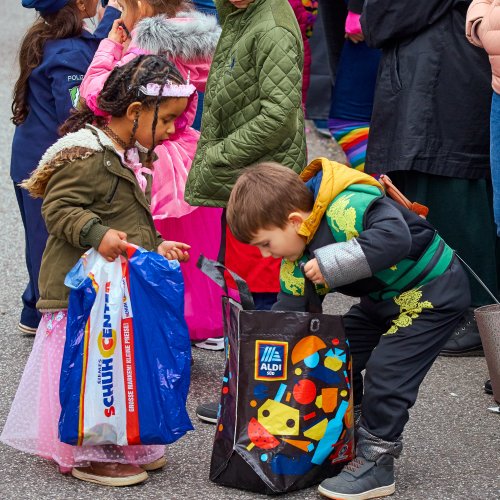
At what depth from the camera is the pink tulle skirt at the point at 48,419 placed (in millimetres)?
3570

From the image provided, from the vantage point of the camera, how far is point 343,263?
10.5 feet

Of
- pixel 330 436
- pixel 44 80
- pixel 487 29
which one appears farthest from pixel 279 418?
pixel 44 80

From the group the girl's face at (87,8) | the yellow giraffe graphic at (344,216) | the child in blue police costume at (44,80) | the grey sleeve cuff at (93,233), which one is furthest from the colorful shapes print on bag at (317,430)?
the girl's face at (87,8)

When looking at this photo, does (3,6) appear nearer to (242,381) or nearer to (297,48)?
(297,48)

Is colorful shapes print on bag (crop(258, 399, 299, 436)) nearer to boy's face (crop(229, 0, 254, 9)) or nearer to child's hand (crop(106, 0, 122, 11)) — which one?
boy's face (crop(229, 0, 254, 9))

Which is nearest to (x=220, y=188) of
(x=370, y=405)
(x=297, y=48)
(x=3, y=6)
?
(x=297, y=48)

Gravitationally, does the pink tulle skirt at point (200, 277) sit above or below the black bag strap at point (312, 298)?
below

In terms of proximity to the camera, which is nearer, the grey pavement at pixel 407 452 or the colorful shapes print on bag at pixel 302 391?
the colorful shapes print on bag at pixel 302 391

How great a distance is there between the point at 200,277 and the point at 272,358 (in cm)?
157

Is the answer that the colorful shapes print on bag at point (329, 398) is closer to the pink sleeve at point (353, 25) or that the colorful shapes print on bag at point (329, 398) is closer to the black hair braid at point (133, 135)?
the black hair braid at point (133, 135)

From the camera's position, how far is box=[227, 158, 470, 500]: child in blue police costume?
327cm

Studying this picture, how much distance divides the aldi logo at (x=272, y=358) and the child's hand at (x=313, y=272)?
0.24 metres

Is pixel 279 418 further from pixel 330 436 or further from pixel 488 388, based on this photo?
pixel 488 388

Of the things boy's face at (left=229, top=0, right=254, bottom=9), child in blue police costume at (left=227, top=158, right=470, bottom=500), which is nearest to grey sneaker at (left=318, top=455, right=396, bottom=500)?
child in blue police costume at (left=227, top=158, right=470, bottom=500)
